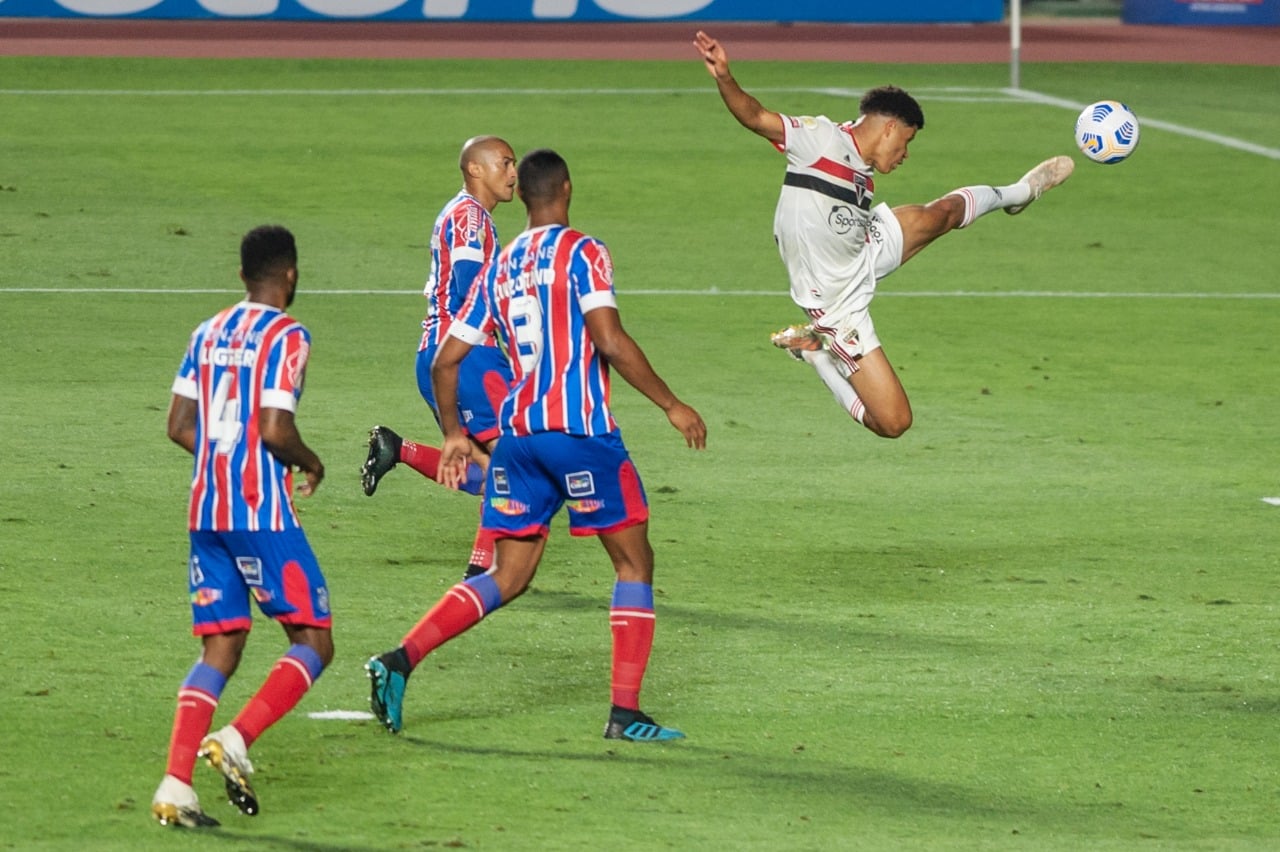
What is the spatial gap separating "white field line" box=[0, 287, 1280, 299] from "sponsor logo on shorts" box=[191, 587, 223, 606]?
10.8 m

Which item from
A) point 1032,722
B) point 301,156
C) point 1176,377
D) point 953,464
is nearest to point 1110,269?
point 1176,377

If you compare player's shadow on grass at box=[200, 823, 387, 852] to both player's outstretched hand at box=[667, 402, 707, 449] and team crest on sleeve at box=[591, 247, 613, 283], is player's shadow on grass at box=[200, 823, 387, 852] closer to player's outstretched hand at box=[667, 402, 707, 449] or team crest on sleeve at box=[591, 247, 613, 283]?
player's outstretched hand at box=[667, 402, 707, 449]

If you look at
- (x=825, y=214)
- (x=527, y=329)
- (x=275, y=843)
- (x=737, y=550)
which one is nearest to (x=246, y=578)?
(x=275, y=843)

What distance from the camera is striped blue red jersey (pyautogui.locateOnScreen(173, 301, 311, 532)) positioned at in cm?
662

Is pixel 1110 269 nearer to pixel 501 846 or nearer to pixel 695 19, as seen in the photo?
pixel 501 846

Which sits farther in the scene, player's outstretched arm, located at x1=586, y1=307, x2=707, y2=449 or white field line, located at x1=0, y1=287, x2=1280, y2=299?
white field line, located at x1=0, y1=287, x2=1280, y2=299

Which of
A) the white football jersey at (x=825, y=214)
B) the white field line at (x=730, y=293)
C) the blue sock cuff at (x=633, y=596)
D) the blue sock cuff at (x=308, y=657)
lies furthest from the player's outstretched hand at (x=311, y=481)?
the white field line at (x=730, y=293)

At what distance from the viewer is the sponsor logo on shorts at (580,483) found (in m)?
7.48

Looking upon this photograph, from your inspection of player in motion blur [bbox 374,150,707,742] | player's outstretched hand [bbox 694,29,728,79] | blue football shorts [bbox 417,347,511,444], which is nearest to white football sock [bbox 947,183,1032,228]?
player's outstretched hand [bbox 694,29,728,79]

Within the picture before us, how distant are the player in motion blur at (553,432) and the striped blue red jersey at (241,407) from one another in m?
1.04

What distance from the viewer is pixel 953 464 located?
41.0 feet

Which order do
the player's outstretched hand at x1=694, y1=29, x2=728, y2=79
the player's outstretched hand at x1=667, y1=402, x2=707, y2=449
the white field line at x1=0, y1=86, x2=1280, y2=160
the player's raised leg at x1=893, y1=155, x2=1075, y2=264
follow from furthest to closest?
the white field line at x1=0, y1=86, x2=1280, y2=160
the player's raised leg at x1=893, y1=155, x2=1075, y2=264
the player's outstretched hand at x1=694, y1=29, x2=728, y2=79
the player's outstretched hand at x1=667, y1=402, x2=707, y2=449

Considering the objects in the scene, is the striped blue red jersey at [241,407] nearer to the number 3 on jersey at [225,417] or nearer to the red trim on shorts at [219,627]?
the number 3 on jersey at [225,417]

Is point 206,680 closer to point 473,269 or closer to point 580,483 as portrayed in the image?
point 580,483
